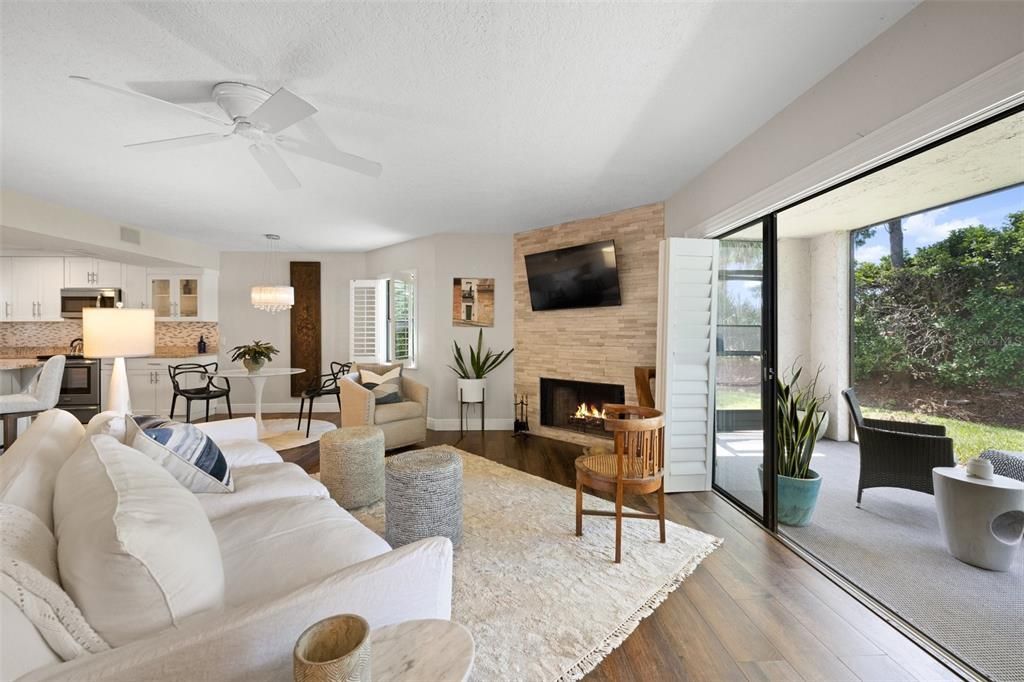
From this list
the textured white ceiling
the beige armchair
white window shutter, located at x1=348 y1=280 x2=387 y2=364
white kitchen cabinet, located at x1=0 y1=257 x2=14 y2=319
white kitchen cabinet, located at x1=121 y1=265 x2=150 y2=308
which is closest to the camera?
the textured white ceiling

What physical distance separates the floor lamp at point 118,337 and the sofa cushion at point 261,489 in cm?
107

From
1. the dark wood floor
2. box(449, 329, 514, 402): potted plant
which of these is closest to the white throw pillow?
the dark wood floor

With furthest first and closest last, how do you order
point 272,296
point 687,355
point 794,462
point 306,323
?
point 306,323
point 272,296
point 687,355
point 794,462

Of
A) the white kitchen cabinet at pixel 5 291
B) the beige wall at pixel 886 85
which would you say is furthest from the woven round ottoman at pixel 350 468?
the white kitchen cabinet at pixel 5 291

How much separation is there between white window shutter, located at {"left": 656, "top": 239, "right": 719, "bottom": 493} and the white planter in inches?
91.2

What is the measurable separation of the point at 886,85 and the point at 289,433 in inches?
230

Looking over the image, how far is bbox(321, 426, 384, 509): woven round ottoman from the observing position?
9.59ft

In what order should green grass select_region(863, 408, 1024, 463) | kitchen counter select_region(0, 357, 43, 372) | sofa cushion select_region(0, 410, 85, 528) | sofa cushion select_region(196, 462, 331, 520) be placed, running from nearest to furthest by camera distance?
sofa cushion select_region(0, 410, 85, 528) → sofa cushion select_region(196, 462, 331, 520) → green grass select_region(863, 408, 1024, 463) → kitchen counter select_region(0, 357, 43, 372)

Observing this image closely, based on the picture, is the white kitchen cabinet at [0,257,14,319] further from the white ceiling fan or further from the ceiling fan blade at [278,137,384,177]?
the ceiling fan blade at [278,137,384,177]

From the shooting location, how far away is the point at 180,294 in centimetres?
611

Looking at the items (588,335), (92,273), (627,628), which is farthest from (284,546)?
(92,273)

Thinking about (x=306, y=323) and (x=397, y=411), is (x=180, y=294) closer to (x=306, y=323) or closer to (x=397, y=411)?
(x=306, y=323)

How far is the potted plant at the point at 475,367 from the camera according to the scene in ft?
16.7

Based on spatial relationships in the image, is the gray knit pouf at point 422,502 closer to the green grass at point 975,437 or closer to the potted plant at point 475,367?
the potted plant at point 475,367
